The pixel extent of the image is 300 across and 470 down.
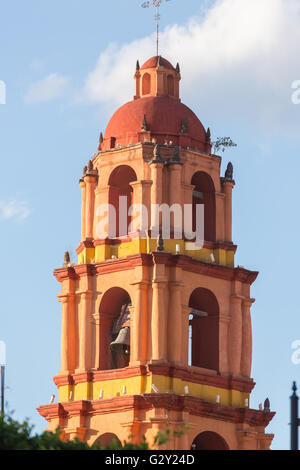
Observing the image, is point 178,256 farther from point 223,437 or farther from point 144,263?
point 223,437

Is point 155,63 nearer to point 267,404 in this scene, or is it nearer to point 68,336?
point 68,336

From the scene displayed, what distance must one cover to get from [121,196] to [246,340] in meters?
7.32

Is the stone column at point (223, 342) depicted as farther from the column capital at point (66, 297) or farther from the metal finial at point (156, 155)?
the metal finial at point (156, 155)

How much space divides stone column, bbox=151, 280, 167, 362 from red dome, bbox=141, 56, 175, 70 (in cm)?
968

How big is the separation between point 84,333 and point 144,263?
372 cm

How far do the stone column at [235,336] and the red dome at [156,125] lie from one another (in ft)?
20.6

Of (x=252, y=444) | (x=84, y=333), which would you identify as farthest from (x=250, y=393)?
(x=84, y=333)

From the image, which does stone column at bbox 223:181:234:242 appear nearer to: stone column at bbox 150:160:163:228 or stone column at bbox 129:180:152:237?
stone column at bbox 150:160:163:228

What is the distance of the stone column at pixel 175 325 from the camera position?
238 feet

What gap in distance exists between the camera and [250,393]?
74.9 meters

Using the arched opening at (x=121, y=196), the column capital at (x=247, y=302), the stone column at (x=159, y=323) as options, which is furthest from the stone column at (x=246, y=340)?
the arched opening at (x=121, y=196)

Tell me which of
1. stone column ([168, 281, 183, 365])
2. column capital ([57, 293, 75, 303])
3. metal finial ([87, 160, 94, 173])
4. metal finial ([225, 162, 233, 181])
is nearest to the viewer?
stone column ([168, 281, 183, 365])

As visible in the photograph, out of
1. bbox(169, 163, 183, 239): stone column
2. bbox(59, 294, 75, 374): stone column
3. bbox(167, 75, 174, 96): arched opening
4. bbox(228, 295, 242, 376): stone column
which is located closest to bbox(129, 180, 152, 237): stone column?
bbox(169, 163, 183, 239): stone column

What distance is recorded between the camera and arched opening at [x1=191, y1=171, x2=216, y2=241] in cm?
7625
